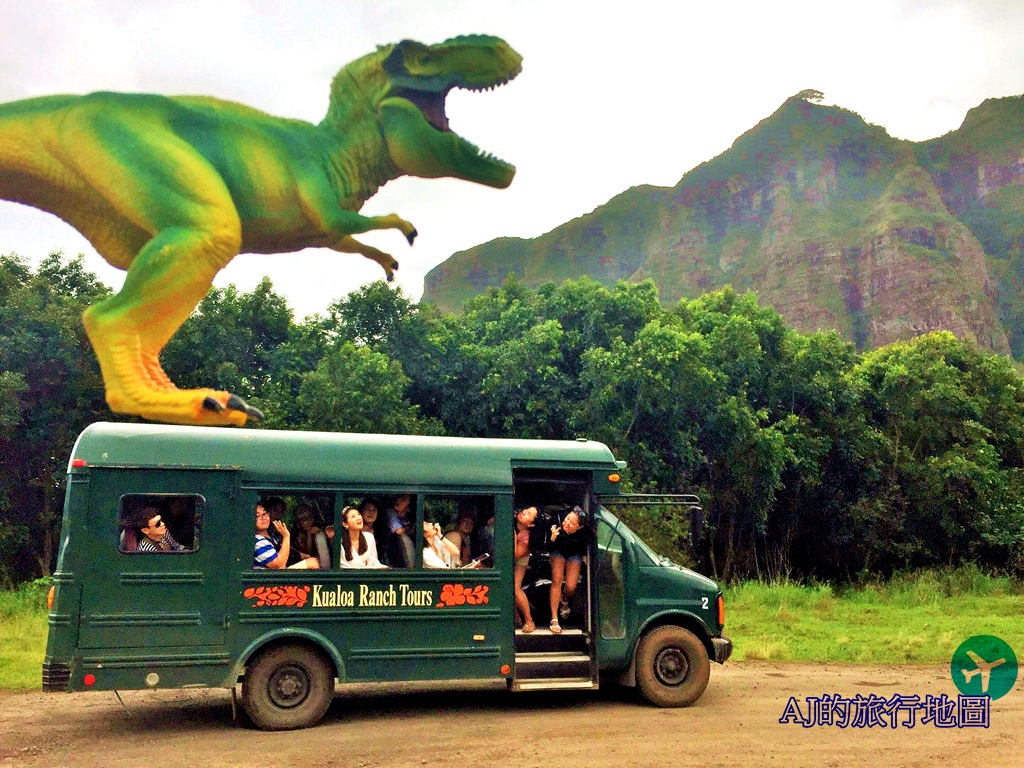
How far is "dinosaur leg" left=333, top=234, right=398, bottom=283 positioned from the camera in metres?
4.19

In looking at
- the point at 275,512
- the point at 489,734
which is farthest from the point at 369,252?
the point at 489,734

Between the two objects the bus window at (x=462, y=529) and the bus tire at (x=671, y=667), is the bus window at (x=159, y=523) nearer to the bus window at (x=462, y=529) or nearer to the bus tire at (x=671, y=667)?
the bus window at (x=462, y=529)

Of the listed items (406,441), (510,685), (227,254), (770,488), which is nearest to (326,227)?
(227,254)

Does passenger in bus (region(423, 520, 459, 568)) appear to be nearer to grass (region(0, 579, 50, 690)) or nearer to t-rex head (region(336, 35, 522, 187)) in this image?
grass (region(0, 579, 50, 690))

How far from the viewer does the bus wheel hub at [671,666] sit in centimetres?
908

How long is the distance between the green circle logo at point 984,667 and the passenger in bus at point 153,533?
854 centimetres

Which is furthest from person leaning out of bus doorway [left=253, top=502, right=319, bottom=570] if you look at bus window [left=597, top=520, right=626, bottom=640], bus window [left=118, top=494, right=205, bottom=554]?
bus window [left=597, top=520, right=626, bottom=640]

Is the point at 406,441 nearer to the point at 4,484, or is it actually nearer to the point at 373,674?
the point at 373,674

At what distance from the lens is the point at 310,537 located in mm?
8234

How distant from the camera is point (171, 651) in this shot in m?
7.59

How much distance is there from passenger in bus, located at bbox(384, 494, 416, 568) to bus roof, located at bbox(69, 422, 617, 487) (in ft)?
0.81

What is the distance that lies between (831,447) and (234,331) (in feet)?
48.4

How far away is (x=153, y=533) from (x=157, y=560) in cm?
23

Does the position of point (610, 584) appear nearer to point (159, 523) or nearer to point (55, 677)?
point (159, 523)
